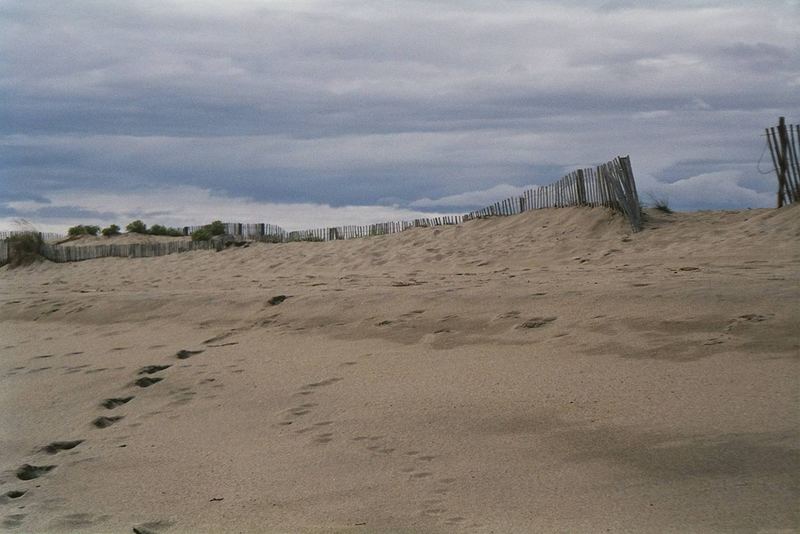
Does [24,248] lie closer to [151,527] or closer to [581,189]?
[581,189]

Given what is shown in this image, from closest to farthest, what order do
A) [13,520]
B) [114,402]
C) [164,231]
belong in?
1. [13,520]
2. [114,402]
3. [164,231]

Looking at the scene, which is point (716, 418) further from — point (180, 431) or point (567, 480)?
point (180, 431)

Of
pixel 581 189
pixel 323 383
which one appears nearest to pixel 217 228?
pixel 581 189

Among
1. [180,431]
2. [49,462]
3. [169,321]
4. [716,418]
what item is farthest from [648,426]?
[169,321]

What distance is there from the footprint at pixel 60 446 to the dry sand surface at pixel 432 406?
0.5 inches

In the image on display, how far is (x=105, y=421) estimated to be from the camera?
219 inches

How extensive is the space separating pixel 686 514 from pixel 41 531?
301cm

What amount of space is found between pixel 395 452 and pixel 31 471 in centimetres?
221

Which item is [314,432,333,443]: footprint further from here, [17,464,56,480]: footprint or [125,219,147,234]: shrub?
[125,219,147,234]: shrub

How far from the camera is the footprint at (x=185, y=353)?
23.1ft

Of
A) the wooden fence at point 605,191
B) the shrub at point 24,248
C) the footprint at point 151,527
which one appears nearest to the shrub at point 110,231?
the shrub at point 24,248

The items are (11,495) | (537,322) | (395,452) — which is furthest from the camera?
(537,322)

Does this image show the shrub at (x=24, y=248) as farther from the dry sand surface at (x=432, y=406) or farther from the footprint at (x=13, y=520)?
the footprint at (x=13, y=520)

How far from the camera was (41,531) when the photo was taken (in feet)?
13.2
